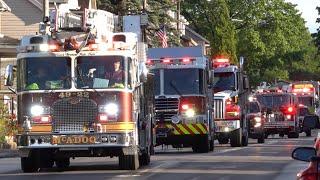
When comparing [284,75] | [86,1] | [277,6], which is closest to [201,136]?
[86,1]

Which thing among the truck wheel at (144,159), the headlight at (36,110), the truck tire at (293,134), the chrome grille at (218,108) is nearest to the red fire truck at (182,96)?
the chrome grille at (218,108)

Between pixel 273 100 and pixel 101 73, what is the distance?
28370 millimetres

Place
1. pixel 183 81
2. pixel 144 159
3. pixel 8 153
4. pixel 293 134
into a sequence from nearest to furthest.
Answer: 1. pixel 144 159
2. pixel 183 81
3. pixel 8 153
4. pixel 293 134

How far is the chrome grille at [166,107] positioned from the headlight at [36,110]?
30.3 feet

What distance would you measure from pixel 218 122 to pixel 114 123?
1385cm

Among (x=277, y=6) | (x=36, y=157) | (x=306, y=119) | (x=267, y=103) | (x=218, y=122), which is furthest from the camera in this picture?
(x=277, y=6)

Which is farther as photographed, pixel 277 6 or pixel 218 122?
pixel 277 6

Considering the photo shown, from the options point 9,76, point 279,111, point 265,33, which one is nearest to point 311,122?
point 9,76

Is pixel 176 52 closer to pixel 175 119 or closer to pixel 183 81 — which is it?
pixel 183 81

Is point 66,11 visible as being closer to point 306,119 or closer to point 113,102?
point 113,102

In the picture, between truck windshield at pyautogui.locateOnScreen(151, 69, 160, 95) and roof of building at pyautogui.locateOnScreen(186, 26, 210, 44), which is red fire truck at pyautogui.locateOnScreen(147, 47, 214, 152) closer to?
truck windshield at pyautogui.locateOnScreen(151, 69, 160, 95)

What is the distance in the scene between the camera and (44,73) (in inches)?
730

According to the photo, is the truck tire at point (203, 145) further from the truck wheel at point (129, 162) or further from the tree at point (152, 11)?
the tree at point (152, 11)

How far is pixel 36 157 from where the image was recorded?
752 inches
